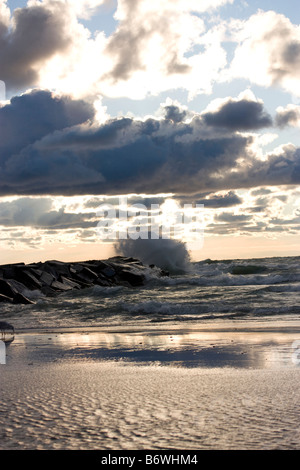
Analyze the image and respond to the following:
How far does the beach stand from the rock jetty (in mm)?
18656

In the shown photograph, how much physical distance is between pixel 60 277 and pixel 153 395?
106 ft

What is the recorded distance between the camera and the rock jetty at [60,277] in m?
31.8

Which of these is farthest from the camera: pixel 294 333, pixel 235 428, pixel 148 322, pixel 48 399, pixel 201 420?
pixel 148 322

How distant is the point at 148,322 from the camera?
18.8 metres

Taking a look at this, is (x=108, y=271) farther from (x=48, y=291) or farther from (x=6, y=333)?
(x=6, y=333)

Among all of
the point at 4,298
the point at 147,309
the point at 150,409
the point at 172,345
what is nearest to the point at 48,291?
the point at 4,298

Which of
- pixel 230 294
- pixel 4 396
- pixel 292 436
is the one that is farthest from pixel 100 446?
pixel 230 294

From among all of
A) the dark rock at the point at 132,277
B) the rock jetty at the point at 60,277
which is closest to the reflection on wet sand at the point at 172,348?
the rock jetty at the point at 60,277

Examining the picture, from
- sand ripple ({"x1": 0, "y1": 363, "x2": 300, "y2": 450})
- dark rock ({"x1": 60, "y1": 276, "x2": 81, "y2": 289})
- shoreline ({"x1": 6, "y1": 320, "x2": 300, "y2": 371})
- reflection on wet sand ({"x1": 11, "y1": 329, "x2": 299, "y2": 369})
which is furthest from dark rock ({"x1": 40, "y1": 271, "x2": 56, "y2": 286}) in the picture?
sand ripple ({"x1": 0, "y1": 363, "x2": 300, "y2": 450})

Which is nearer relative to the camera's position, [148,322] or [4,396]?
[4,396]

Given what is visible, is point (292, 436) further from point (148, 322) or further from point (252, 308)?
point (252, 308)

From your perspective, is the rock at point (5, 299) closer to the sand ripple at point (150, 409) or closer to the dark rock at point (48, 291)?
the dark rock at point (48, 291)

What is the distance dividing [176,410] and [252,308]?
1640cm
